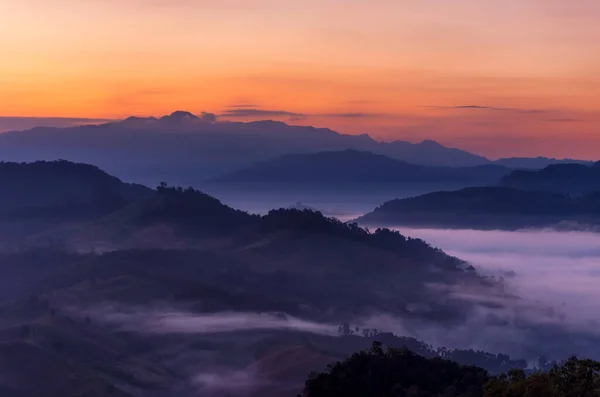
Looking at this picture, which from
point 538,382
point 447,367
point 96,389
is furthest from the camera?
point 96,389

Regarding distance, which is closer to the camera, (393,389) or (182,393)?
(393,389)

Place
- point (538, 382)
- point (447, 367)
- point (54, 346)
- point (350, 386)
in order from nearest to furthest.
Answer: point (538, 382) < point (350, 386) < point (447, 367) < point (54, 346)

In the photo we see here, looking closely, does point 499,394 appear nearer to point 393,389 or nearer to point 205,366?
point 393,389

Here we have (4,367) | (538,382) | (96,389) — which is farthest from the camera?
(4,367)

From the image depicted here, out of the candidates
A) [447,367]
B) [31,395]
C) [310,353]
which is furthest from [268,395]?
[447,367]

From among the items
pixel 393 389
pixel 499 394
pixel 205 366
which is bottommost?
pixel 205 366

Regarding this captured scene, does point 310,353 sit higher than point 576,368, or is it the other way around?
point 576,368

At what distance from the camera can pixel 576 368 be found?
152 ft

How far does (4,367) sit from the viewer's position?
170m

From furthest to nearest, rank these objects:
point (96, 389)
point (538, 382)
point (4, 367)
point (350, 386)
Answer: point (4, 367) < point (96, 389) < point (350, 386) < point (538, 382)

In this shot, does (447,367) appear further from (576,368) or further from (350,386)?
(576,368)

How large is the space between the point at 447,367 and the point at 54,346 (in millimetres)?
127064

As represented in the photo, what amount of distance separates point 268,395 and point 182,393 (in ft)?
65.1

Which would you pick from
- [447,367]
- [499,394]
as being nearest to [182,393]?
[447,367]
